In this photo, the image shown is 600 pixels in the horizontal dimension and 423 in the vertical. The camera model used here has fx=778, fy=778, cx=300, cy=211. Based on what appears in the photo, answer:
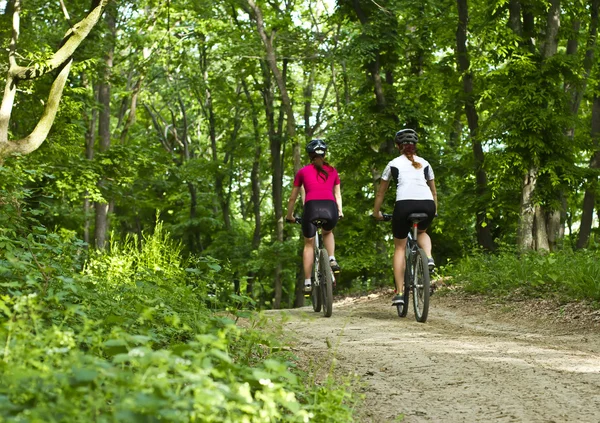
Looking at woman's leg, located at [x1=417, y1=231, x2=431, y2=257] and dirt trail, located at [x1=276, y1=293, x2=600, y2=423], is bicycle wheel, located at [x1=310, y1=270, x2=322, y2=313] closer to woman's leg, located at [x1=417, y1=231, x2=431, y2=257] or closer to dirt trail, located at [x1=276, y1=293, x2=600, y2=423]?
dirt trail, located at [x1=276, y1=293, x2=600, y2=423]

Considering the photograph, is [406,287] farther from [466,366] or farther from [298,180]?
[466,366]

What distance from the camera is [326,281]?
9.78 metres

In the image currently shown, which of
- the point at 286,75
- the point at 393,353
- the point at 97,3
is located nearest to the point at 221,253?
the point at 286,75

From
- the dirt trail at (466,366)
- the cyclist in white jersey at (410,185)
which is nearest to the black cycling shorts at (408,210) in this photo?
the cyclist in white jersey at (410,185)

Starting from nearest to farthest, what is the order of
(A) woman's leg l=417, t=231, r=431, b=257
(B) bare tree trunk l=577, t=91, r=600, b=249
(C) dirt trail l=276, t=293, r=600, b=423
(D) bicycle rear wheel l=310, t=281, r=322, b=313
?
(C) dirt trail l=276, t=293, r=600, b=423
(A) woman's leg l=417, t=231, r=431, b=257
(D) bicycle rear wheel l=310, t=281, r=322, b=313
(B) bare tree trunk l=577, t=91, r=600, b=249

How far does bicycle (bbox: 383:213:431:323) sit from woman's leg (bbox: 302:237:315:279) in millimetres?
1128

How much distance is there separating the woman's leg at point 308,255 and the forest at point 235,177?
107 centimetres

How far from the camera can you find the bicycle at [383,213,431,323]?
9117 mm

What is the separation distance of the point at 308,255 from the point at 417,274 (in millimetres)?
1664

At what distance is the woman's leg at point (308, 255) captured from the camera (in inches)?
406

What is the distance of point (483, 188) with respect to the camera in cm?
1688

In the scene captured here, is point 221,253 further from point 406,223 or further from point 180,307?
point 180,307

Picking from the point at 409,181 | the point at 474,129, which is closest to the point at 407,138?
the point at 409,181

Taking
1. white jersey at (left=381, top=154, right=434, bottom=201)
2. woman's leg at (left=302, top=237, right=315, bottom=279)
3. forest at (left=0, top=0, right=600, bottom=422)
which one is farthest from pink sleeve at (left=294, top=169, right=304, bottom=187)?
forest at (left=0, top=0, right=600, bottom=422)
